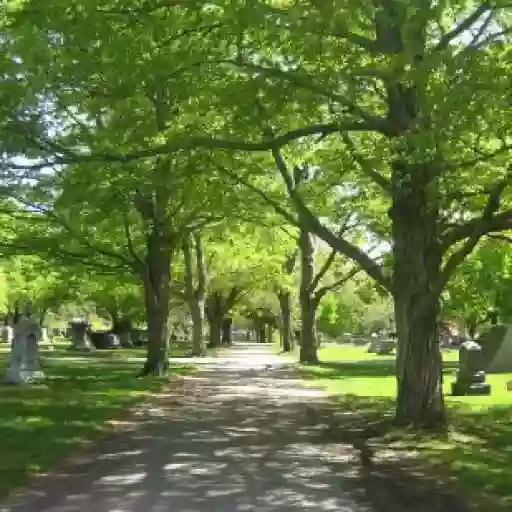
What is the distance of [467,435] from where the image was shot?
1245cm

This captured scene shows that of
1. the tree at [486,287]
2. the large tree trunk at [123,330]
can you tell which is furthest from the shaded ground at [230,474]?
the large tree trunk at [123,330]

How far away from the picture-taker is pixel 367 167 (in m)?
13.5

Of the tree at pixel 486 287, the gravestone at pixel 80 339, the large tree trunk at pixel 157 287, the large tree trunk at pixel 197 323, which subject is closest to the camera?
the large tree trunk at pixel 157 287

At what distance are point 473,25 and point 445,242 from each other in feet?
11.3

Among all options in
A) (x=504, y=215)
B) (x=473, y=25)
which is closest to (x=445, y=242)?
(x=504, y=215)

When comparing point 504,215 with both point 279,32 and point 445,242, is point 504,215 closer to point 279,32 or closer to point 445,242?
point 445,242

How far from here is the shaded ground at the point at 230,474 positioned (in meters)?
7.61

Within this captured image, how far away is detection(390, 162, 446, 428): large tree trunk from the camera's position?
1276 cm

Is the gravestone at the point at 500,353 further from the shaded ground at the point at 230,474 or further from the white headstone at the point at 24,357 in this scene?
the white headstone at the point at 24,357

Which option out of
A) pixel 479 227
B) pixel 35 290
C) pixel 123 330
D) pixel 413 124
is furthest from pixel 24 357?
pixel 123 330

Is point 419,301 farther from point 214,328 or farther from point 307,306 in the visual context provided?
point 214,328

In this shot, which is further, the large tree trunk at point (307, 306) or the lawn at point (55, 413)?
the large tree trunk at point (307, 306)

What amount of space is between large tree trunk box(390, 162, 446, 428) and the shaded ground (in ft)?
4.71

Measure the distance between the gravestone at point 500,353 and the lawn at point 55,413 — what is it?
12079mm
